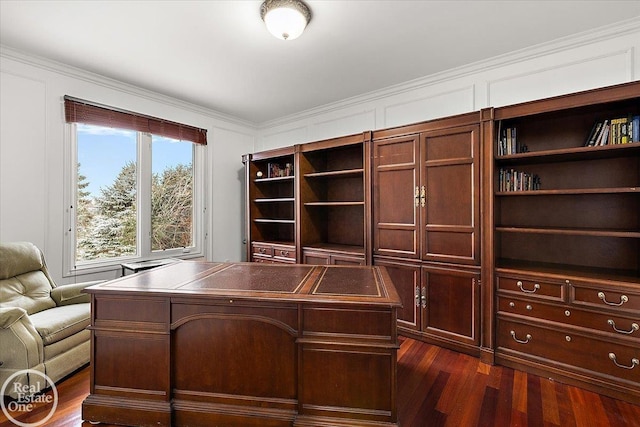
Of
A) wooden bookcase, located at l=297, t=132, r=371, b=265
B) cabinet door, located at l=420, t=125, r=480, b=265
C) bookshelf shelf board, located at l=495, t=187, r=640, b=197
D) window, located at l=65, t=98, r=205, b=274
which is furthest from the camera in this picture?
wooden bookcase, located at l=297, t=132, r=371, b=265

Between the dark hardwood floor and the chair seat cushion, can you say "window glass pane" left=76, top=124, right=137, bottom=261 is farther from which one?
the dark hardwood floor

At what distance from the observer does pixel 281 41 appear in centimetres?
252

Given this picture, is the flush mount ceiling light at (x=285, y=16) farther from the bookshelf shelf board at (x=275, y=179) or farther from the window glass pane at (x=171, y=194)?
the window glass pane at (x=171, y=194)

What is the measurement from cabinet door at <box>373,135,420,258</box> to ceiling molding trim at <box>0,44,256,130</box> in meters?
2.65

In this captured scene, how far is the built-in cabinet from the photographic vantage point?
206cm

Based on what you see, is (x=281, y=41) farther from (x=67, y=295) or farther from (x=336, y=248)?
(x=67, y=295)

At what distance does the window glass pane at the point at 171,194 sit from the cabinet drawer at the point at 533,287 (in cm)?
386

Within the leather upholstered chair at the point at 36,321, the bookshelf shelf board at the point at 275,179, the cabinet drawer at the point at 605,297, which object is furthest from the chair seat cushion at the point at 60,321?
the cabinet drawer at the point at 605,297

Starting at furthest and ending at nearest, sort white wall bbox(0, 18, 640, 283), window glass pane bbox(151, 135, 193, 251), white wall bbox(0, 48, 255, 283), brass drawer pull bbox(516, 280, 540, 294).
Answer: window glass pane bbox(151, 135, 193, 251) < white wall bbox(0, 48, 255, 283) < white wall bbox(0, 18, 640, 283) < brass drawer pull bbox(516, 280, 540, 294)

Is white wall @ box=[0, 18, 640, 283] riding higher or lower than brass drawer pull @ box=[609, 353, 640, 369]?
higher

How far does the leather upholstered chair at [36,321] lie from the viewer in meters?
1.93

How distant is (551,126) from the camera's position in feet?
8.37

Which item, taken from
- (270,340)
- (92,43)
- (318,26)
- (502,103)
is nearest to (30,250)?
(92,43)

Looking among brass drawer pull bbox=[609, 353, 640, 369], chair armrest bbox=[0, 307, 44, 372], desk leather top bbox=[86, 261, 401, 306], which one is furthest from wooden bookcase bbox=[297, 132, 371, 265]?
chair armrest bbox=[0, 307, 44, 372]
